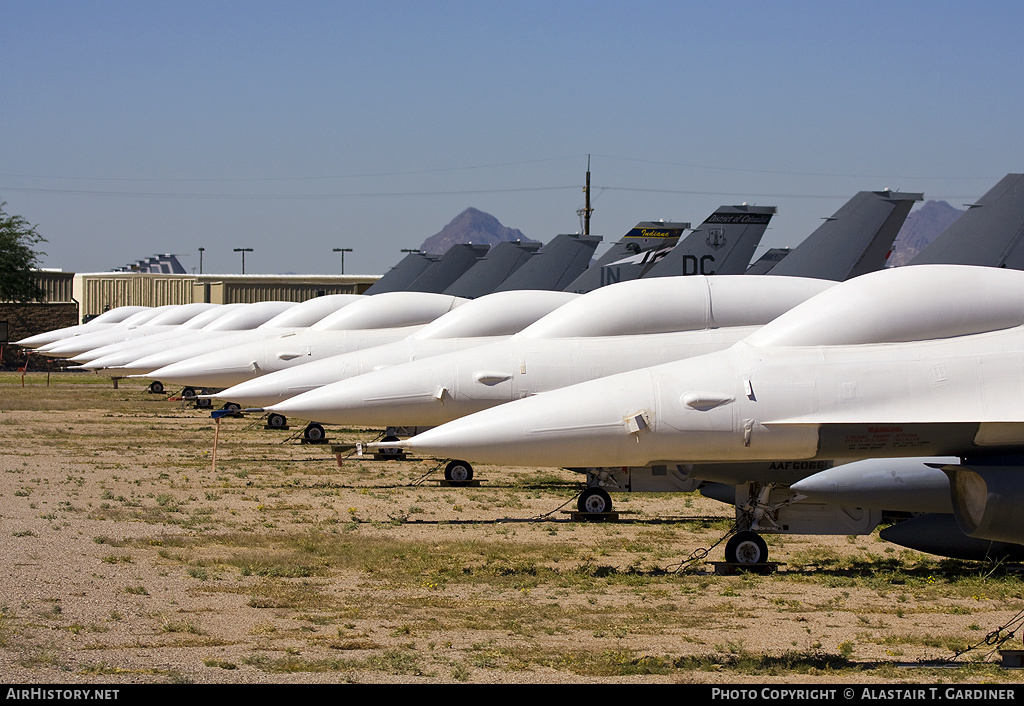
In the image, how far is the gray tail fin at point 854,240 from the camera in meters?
18.4

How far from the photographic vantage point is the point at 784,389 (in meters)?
10.8

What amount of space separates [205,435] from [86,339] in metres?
21.8

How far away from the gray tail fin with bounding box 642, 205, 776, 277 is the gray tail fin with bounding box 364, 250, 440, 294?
37.1 feet

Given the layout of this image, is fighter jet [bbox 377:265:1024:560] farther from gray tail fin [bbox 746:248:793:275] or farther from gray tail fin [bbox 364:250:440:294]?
gray tail fin [bbox 364:250:440:294]

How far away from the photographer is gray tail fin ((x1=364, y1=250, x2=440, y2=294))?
104 feet

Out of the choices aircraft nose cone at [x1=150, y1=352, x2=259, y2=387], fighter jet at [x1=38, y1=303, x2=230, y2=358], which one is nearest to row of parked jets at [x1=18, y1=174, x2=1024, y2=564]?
aircraft nose cone at [x1=150, y1=352, x2=259, y2=387]

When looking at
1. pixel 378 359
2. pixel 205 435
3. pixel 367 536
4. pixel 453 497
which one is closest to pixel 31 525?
pixel 367 536

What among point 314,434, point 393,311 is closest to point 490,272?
point 393,311

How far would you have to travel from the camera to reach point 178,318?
156 feet

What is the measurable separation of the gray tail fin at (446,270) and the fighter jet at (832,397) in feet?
64.3

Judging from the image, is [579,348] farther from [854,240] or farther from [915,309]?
[915,309]

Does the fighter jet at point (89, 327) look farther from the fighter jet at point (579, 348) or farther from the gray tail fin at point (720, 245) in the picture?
the fighter jet at point (579, 348)

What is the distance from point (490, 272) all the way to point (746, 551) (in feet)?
56.6

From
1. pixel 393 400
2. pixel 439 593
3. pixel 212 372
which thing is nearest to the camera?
pixel 439 593
